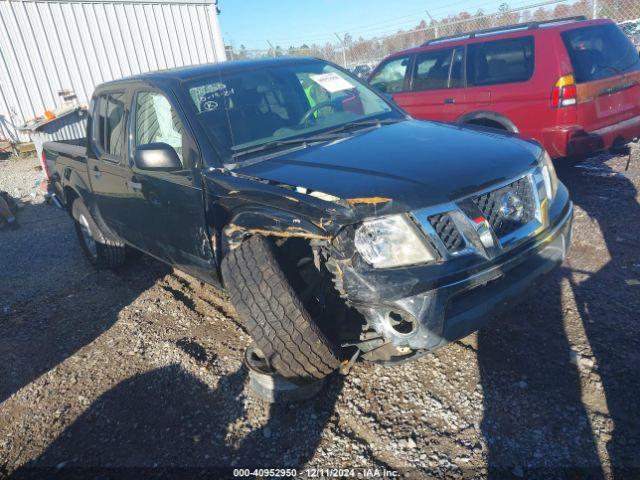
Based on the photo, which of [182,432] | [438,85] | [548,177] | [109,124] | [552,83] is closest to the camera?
[182,432]

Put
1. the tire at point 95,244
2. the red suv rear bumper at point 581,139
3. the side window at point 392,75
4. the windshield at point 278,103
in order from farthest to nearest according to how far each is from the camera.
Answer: the side window at point 392,75
the red suv rear bumper at point 581,139
the tire at point 95,244
the windshield at point 278,103

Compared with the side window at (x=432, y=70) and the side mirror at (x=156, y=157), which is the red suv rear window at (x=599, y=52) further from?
the side mirror at (x=156, y=157)

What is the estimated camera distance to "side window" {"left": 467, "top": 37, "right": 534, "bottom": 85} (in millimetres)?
5238

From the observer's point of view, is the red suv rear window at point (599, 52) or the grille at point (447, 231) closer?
the grille at point (447, 231)

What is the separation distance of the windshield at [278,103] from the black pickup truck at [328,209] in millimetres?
12

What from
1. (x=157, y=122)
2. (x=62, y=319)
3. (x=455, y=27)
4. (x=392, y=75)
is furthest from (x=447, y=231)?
(x=455, y=27)

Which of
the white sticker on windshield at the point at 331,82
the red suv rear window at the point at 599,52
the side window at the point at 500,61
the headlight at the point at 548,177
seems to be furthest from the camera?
the side window at the point at 500,61

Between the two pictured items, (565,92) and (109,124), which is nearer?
(109,124)

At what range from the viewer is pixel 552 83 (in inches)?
195

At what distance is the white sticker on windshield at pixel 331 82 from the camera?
11.6 ft

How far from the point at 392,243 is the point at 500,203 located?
636mm

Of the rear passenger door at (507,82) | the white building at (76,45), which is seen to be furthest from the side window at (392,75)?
the white building at (76,45)

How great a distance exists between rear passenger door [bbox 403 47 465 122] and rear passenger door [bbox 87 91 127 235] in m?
3.58

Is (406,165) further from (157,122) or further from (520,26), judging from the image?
(520,26)
